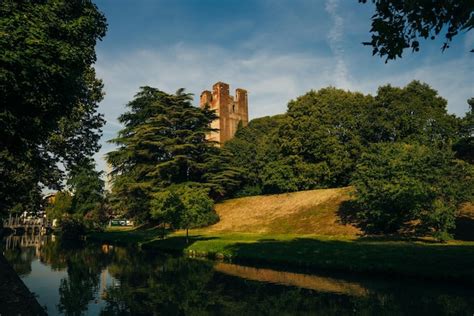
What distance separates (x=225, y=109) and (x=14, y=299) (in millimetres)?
87329

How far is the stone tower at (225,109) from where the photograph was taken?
9494 cm

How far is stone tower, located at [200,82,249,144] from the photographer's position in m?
94.9

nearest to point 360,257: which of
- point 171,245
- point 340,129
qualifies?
point 171,245

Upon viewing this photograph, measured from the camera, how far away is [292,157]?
4906cm

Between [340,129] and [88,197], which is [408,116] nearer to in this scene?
[340,129]

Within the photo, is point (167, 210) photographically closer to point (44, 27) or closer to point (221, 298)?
point (221, 298)

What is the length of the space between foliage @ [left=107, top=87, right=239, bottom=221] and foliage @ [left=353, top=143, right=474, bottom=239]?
2461 cm

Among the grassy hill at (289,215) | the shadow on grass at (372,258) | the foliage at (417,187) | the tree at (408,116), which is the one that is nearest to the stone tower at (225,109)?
the grassy hill at (289,215)

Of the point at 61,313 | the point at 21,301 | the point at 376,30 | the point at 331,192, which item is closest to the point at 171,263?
the point at 61,313

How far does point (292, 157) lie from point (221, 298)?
35.6 metres

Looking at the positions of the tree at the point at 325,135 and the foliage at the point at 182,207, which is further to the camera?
the tree at the point at 325,135

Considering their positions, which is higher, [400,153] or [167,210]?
[400,153]

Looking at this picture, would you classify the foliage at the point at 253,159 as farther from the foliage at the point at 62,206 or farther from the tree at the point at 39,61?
the tree at the point at 39,61

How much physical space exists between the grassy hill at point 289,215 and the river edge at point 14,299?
27.6 m
